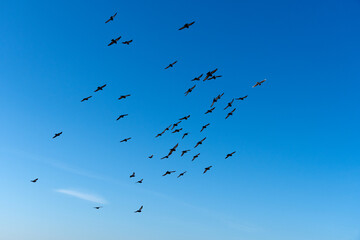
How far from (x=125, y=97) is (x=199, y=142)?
1029 inches

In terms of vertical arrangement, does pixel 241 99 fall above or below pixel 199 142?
above

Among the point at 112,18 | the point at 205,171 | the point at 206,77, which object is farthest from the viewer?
the point at 205,171

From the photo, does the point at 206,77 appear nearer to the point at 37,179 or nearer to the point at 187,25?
the point at 187,25

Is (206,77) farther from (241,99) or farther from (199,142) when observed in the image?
(199,142)

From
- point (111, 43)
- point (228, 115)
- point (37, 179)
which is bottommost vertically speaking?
point (37, 179)

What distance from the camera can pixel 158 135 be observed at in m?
98.1

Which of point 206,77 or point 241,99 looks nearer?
point 206,77

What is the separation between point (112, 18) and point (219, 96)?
3183cm

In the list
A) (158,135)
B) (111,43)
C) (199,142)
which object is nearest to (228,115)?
(199,142)

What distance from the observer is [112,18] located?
84.9 meters

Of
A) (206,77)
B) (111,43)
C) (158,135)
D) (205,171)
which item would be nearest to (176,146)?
(158,135)

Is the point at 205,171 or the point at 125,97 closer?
the point at 125,97

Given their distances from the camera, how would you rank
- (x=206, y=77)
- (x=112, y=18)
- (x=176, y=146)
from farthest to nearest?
(x=176, y=146) < (x=206, y=77) < (x=112, y=18)

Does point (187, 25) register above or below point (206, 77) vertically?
above
